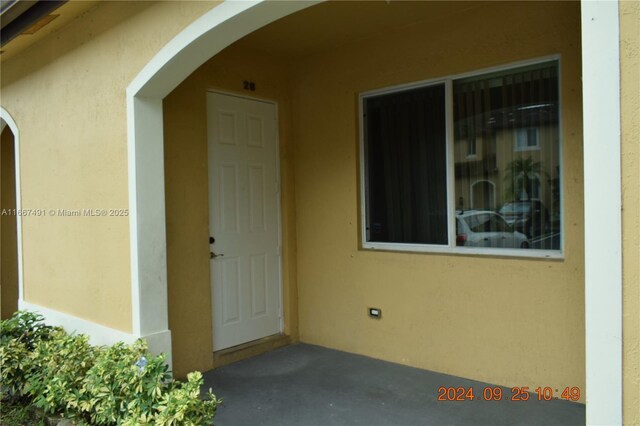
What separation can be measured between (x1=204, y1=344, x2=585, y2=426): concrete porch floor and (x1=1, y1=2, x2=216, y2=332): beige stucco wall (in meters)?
1.12

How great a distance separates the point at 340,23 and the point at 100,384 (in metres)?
3.44

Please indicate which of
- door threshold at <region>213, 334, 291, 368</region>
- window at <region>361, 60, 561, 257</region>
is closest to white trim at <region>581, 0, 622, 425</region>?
window at <region>361, 60, 561, 257</region>

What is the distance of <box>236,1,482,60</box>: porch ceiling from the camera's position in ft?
12.7

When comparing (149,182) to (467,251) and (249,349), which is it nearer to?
(249,349)

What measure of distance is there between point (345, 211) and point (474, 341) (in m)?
1.73

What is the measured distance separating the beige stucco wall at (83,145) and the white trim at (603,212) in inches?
88.4

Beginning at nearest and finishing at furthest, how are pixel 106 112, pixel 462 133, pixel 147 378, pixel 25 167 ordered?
pixel 147 378 < pixel 106 112 < pixel 462 133 < pixel 25 167

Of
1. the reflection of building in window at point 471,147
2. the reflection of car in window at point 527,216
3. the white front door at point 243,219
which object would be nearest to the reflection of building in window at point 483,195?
the reflection of car in window at point 527,216

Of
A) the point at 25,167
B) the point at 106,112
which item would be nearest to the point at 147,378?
the point at 106,112

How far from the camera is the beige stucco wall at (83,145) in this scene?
138 inches

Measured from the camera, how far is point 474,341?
3918 millimetres

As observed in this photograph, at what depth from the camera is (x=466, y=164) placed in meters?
4.07

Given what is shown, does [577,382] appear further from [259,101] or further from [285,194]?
[259,101]
